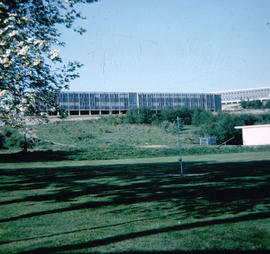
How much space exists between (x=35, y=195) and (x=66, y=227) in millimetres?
5534

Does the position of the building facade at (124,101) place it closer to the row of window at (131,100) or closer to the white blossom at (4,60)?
the row of window at (131,100)

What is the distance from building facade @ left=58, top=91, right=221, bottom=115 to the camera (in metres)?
115

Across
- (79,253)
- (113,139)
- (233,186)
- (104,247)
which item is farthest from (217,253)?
(113,139)

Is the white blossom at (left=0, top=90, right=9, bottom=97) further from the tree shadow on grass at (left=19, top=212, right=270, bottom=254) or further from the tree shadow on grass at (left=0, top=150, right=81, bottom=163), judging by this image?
the tree shadow on grass at (left=0, top=150, right=81, bottom=163)

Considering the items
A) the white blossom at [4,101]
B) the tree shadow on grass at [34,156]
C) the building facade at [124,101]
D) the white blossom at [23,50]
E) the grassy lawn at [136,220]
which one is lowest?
the tree shadow on grass at [34,156]

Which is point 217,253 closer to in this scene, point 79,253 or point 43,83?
point 79,253

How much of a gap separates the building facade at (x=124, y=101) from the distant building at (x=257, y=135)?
65.2 m

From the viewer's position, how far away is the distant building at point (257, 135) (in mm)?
61431

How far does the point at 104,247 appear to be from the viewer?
600cm

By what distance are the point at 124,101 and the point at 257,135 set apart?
7250cm

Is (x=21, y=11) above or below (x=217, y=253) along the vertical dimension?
above

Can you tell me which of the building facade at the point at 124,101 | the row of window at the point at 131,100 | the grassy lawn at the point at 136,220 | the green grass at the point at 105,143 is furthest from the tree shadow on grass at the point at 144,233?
the row of window at the point at 131,100

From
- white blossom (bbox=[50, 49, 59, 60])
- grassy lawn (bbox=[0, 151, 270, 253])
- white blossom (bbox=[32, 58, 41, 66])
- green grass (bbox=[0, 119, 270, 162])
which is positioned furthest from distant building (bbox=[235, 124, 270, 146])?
white blossom (bbox=[32, 58, 41, 66])

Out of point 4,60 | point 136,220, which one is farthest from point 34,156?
point 136,220
